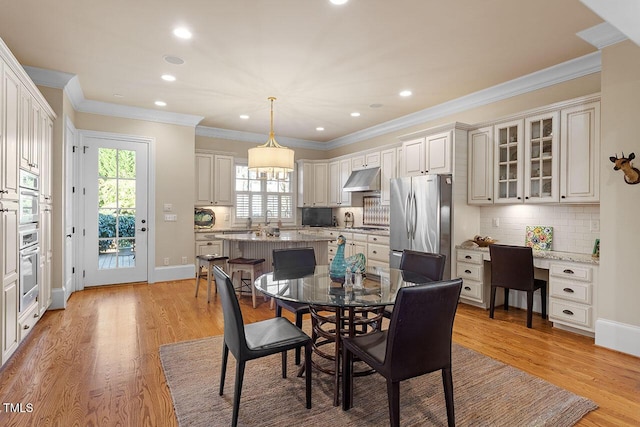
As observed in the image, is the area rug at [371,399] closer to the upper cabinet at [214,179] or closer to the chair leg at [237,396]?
the chair leg at [237,396]

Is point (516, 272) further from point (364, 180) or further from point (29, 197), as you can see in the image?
point (29, 197)

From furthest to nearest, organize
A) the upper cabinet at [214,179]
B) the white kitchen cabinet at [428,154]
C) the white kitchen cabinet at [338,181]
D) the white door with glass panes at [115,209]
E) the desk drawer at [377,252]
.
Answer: the white kitchen cabinet at [338,181]
the upper cabinet at [214,179]
the desk drawer at [377,252]
the white door with glass panes at [115,209]
the white kitchen cabinet at [428,154]

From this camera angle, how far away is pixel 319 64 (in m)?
3.70

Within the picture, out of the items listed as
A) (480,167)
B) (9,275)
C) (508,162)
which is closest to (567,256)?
(508,162)

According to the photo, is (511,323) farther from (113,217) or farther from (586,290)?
(113,217)

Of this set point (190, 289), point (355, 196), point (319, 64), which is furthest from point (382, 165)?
point (190, 289)

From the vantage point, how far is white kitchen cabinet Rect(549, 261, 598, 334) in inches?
127

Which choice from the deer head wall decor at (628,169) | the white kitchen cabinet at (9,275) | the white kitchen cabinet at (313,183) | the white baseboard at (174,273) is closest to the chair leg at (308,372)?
the white kitchen cabinet at (9,275)

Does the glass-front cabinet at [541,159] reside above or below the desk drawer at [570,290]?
above

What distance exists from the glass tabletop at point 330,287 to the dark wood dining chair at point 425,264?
16cm

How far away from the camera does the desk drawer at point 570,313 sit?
3.23 meters

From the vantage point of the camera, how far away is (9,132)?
271 centimetres

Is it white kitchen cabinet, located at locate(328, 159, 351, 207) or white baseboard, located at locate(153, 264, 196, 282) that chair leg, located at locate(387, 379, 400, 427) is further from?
white kitchen cabinet, located at locate(328, 159, 351, 207)

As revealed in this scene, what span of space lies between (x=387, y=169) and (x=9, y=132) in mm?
4812
